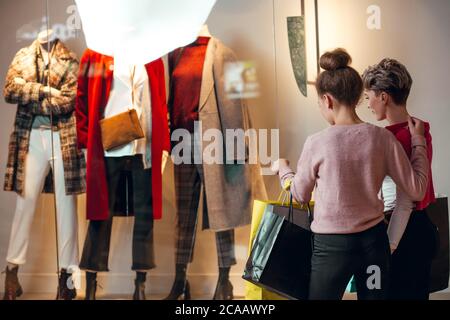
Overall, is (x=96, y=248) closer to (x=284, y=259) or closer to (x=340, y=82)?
(x=284, y=259)

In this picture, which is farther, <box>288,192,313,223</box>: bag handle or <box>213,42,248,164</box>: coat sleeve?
<box>213,42,248,164</box>: coat sleeve

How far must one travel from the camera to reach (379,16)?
3871mm

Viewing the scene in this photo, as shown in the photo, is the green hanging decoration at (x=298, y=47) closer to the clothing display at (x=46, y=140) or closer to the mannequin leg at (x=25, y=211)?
the clothing display at (x=46, y=140)

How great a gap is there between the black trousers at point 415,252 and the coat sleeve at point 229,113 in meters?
1.04

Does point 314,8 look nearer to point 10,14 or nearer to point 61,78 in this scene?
point 61,78

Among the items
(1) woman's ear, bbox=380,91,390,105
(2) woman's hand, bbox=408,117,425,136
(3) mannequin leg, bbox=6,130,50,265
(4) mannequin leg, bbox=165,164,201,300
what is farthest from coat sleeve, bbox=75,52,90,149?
(2) woman's hand, bbox=408,117,425,136

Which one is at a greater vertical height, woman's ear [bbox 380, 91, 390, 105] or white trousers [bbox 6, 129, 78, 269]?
woman's ear [bbox 380, 91, 390, 105]

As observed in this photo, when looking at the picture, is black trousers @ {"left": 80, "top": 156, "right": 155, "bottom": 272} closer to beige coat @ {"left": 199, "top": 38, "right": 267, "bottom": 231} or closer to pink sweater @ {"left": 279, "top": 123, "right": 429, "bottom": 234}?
beige coat @ {"left": 199, "top": 38, "right": 267, "bottom": 231}

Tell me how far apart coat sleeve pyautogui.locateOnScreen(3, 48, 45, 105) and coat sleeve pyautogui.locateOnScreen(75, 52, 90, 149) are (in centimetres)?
21

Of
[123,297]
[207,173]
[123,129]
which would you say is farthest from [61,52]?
[123,297]

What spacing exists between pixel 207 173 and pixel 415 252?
46.9 inches

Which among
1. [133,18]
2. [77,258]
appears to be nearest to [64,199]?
[77,258]

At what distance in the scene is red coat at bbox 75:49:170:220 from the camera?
3902 mm

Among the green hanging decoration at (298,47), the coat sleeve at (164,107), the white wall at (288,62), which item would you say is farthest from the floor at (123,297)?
the green hanging decoration at (298,47)
